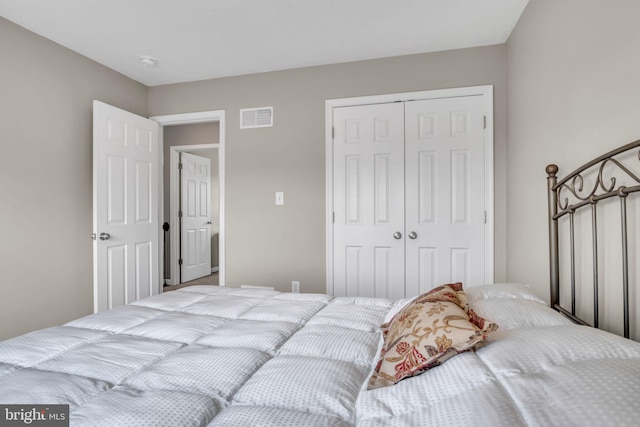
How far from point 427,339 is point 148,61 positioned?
3222 mm

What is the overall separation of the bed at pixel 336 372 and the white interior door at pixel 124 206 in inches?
71.3

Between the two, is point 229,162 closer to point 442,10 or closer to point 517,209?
point 442,10

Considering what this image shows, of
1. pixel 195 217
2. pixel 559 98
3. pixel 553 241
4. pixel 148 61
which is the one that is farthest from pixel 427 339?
pixel 195 217

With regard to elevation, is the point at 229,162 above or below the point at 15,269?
above

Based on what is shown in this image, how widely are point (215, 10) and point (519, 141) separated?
2.28 m

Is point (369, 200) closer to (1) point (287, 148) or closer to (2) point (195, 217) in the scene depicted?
(1) point (287, 148)

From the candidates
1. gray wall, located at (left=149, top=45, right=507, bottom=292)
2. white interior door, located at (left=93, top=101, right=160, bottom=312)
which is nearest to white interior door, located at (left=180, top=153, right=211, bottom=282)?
white interior door, located at (left=93, top=101, right=160, bottom=312)

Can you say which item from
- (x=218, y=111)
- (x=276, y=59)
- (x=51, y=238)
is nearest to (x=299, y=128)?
(x=276, y=59)

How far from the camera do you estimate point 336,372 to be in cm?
98

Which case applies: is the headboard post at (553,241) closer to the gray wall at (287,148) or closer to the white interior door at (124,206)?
the gray wall at (287,148)

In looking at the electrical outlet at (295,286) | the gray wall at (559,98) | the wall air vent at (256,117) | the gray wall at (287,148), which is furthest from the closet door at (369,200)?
the gray wall at (559,98)

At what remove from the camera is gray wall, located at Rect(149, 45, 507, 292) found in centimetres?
298

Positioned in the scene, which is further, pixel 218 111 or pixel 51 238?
pixel 218 111

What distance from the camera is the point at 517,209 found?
8.16 ft
